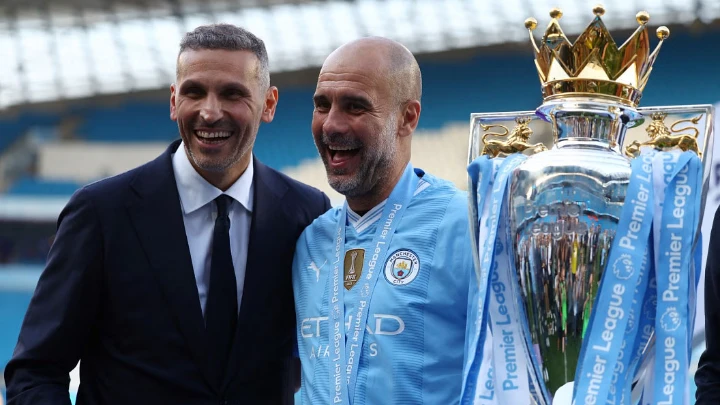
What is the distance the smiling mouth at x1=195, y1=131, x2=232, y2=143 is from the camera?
9.63 ft

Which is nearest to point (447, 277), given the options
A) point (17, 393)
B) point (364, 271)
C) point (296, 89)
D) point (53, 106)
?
point (364, 271)

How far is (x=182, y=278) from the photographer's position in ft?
9.53

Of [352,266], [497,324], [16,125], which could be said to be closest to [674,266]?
[497,324]

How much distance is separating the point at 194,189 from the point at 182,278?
26 cm

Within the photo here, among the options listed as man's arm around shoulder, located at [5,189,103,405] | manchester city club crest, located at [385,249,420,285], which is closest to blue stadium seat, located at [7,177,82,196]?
man's arm around shoulder, located at [5,189,103,405]

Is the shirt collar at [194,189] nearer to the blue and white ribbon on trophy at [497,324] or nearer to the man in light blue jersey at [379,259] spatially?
the man in light blue jersey at [379,259]

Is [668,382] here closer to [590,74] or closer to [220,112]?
[590,74]

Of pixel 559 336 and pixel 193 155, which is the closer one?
pixel 559 336

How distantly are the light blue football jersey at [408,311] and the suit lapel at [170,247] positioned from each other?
0.28 metres

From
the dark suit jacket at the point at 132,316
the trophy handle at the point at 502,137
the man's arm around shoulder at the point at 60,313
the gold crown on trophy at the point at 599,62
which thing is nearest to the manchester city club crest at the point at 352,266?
the dark suit jacket at the point at 132,316

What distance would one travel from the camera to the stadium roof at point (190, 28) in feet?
42.3

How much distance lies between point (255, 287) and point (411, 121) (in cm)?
62

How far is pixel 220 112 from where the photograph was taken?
9.57 ft

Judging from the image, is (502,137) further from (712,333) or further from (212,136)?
(212,136)
